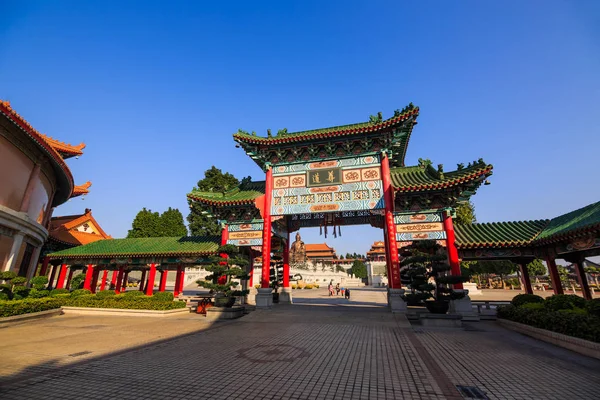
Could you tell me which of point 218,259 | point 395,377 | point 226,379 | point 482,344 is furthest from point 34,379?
point 482,344

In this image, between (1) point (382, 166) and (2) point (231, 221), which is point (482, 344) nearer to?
(1) point (382, 166)

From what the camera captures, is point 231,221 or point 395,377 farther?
point 231,221

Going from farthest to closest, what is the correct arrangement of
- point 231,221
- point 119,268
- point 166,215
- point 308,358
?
point 166,215
point 119,268
point 231,221
point 308,358

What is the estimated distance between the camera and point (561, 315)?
325 inches

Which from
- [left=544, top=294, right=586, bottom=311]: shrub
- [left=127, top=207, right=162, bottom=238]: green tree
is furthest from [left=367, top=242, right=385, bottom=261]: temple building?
[left=544, top=294, right=586, bottom=311]: shrub

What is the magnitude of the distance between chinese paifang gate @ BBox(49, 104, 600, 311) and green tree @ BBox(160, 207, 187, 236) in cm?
2040

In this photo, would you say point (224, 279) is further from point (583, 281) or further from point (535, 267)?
point (535, 267)

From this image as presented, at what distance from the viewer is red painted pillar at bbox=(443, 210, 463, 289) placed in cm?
1314

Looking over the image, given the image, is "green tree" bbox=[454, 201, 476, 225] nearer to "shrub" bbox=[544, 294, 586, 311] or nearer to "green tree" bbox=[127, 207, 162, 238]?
"shrub" bbox=[544, 294, 586, 311]

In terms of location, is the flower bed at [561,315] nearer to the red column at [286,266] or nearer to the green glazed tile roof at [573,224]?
the green glazed tile roof at [573,224]

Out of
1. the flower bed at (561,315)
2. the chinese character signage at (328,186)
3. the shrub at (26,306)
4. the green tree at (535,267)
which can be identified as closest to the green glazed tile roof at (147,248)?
the shrub at (26,306)

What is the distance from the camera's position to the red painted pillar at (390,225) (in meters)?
13.3

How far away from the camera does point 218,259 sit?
1416 cm

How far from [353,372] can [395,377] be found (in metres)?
0.77
